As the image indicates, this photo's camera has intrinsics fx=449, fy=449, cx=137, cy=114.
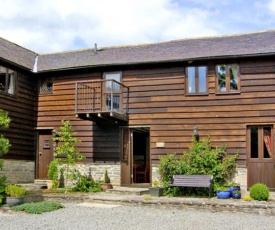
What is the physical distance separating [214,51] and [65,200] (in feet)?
25.7

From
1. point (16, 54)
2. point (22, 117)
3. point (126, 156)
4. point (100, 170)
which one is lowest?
point (100, 170)

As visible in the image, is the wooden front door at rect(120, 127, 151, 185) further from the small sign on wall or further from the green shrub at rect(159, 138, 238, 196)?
the green shrub at rect(159, 138, 238, 196)

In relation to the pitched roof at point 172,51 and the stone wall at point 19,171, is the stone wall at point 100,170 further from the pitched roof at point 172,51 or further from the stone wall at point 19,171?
the pitched roof at point 172,51

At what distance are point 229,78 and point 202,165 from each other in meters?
3.48

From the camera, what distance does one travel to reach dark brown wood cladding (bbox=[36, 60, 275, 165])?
16547mm

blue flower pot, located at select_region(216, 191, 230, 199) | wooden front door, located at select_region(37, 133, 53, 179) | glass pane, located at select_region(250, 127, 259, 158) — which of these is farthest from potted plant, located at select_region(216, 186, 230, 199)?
wooden front door, located at select_region(37, 133, 53, 179)

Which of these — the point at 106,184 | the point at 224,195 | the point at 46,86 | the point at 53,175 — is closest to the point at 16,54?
the point at 46,86

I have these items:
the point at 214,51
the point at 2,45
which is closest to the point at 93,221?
the point at 214,51

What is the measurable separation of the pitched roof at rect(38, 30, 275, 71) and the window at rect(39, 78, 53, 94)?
0.58 metres

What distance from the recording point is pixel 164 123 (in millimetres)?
17625

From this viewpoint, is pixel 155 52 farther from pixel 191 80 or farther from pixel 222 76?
pixel 222 76

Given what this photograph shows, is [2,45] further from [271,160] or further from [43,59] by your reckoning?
[271,160]

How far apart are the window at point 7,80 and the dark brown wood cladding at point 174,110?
186cm

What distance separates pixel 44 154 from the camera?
778 inches
